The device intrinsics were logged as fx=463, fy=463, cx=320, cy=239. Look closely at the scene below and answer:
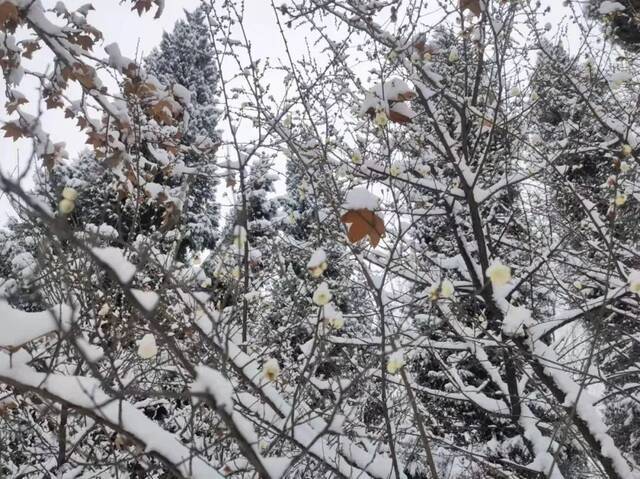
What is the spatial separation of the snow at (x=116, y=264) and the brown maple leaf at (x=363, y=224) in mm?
1069

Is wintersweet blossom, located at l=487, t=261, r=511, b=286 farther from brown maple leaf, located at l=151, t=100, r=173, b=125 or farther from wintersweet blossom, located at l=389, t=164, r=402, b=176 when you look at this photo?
brown maple leaf, located at l=151, t=100, r=173, b=125

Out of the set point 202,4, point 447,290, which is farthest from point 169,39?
point 447,290

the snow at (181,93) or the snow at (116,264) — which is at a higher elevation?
the snow at (181,93)

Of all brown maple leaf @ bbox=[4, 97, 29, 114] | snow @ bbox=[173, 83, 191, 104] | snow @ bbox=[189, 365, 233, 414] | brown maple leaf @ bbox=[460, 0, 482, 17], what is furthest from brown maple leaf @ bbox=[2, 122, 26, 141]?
brown maple leaf @ bbox=[460, 0, 482, 17]

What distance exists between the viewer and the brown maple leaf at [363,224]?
6.15ft

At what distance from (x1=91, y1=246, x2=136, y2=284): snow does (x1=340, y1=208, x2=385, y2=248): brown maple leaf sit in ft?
3.51

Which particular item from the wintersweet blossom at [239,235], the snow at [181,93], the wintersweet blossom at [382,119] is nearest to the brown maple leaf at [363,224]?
the wintersweet blossom at [239,235]

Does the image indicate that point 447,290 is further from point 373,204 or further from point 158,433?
point 158,433

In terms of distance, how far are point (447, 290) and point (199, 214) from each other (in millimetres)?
12907

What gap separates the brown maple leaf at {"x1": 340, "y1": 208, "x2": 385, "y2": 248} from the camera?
188 cm

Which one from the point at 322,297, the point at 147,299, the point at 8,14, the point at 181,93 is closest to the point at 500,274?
the point at 322,297

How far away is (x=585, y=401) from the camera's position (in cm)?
273

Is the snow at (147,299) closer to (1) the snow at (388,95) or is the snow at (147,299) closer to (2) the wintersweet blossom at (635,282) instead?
(1) the snow at (388,95)

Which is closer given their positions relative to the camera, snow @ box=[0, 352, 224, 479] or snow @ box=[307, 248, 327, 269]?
snow @ box=[0, 352, 224, 479]
